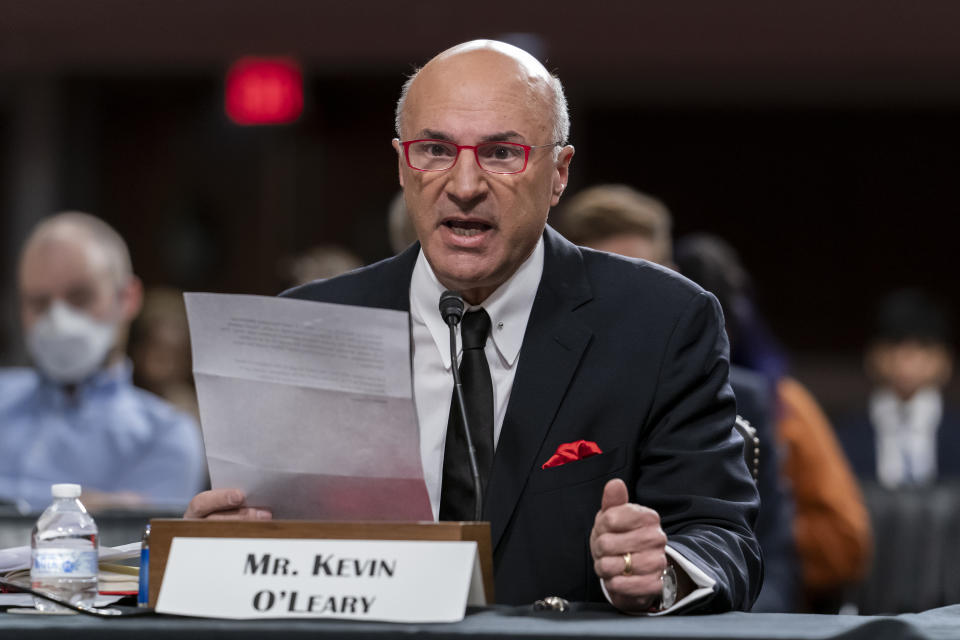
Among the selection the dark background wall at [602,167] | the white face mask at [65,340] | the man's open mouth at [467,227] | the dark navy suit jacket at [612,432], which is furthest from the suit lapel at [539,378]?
the dark background wall at [602,167]

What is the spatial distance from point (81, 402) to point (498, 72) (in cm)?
251

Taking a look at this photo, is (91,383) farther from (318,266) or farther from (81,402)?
(318,266)

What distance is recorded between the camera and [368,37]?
857 centimetres

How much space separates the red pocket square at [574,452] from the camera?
1886 millimetres

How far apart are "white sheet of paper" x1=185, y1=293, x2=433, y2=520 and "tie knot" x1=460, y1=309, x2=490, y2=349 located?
1.14 feet

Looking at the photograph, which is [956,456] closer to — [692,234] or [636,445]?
[692,234]

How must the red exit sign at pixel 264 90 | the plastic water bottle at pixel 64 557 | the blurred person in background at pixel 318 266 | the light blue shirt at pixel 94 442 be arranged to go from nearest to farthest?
the plastic water bottle at pixel 64 557, the light blue shirt at pixel 94 442, the blurred person in background at pixel 318 266, the red exit sign at pixel 264 90

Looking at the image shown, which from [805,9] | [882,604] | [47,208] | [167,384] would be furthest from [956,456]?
[47,208]

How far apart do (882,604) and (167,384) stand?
266 centimetres

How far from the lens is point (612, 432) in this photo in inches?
75.4

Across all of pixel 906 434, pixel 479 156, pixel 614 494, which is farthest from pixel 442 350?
pixel 906 434

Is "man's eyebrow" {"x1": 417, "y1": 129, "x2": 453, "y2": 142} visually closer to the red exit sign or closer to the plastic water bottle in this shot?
the plastic water bottle

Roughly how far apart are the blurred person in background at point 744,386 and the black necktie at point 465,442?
1.36m

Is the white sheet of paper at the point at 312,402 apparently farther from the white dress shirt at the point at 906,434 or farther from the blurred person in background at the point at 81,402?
the white dress shirt at the point at 906,434
